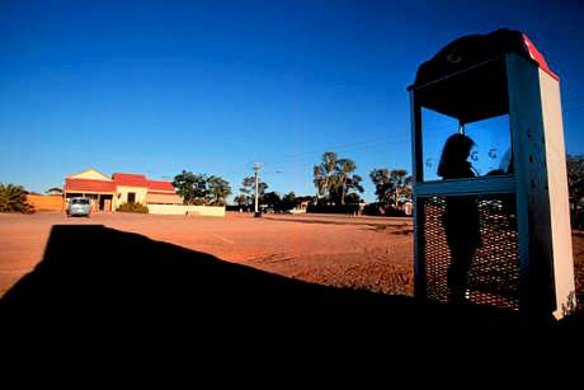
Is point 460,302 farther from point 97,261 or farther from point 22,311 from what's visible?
point 97,261

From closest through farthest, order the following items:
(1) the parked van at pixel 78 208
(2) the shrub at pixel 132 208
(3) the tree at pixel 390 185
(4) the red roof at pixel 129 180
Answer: (1) the parked van at pixel 78 208 → (2) the shrub at pixel 132 208 → (4) the red roof at pixel 129 180 → (3) the tree at pixel 390 185

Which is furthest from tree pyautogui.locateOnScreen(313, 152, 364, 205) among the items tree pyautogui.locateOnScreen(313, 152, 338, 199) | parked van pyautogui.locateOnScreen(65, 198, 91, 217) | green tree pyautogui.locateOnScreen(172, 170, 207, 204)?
parked van pyautogui.locateOnScreen(65, 198, 91, 217)

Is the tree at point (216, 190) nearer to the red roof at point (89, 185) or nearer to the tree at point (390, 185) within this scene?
the red roof at point (89, 185)

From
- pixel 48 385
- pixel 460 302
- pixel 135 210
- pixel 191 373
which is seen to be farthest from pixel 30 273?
pixel 135 210

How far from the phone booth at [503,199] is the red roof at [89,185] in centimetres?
5187

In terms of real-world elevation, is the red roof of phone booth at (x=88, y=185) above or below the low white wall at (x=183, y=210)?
above

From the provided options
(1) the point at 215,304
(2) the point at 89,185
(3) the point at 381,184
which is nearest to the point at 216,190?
(2) the point at 89,185

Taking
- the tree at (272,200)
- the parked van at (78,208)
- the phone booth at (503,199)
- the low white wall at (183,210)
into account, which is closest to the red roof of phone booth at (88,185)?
the low white wall at (183,210)

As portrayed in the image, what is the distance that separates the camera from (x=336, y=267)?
19.5 ft

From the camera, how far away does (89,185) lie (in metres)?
46.4

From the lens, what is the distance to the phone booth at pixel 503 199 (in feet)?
6.46

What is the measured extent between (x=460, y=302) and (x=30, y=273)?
5.99 meters

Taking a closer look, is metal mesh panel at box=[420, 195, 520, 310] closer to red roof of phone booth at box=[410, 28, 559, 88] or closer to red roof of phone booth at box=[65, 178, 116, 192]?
red roof of phone booth at box=[410, 28, 559, 88]

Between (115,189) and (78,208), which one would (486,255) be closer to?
(78,208)
